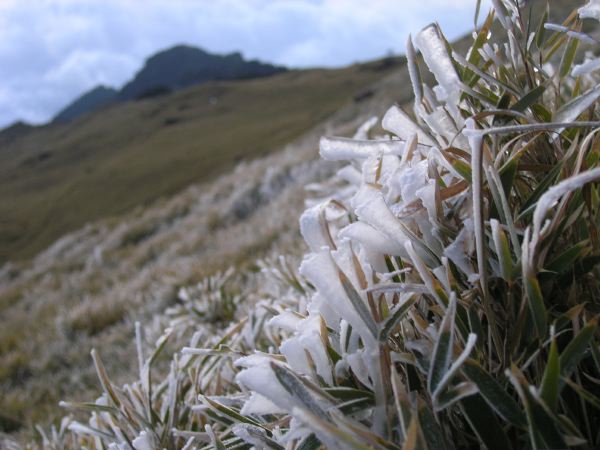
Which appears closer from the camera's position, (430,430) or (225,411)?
(430,430)

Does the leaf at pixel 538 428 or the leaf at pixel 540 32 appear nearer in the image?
the leaf at pixel 538 428

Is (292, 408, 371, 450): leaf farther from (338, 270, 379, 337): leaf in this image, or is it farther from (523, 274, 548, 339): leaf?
(523, 274, 548, 339): leaf

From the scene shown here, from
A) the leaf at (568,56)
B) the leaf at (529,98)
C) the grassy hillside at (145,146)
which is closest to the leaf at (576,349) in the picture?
the leaf at (529,98)

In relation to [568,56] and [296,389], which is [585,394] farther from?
[568,56]

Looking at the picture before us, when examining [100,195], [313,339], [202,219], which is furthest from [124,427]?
[100,195]

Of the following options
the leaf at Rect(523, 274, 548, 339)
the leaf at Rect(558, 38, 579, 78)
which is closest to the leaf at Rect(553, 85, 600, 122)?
the leaf at Rect(558, 38, 579, 78)

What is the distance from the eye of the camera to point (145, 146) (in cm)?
7319

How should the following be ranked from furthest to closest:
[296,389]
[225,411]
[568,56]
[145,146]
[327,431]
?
[145,146]
[568,56]
[225,411]
[296,389]
[327,431]

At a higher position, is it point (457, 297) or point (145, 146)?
point (145, 146)

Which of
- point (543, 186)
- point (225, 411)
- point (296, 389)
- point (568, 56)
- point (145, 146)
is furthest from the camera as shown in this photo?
point (145, 146)

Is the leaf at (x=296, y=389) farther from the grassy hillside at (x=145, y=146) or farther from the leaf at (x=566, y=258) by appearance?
the grassy hillside at (x=145, y=146)

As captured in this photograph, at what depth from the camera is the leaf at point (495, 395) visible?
0.68 metres

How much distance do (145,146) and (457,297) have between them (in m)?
76.3

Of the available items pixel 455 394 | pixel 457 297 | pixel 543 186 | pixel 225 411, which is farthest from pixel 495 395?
pixel 225 411
